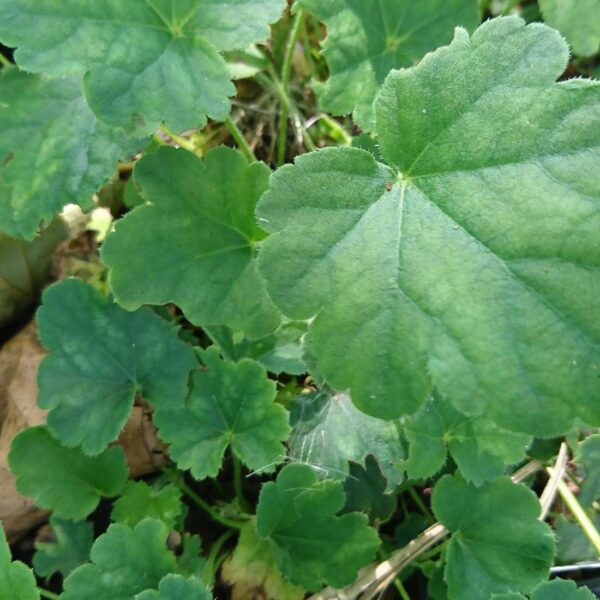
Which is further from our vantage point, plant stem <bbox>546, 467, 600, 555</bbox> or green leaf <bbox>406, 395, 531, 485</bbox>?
plant stem <bbox>546, 467, 600, 555</bbox>

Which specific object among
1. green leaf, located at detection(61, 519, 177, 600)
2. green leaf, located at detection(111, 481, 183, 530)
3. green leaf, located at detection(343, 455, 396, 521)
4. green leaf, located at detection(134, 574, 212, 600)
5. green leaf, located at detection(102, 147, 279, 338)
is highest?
green leaf, located at detection(102, 147, 279, 338)

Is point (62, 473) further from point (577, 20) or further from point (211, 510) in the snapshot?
point (577, 20)

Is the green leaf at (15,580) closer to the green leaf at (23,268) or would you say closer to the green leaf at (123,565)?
the green leaf at (123,565)

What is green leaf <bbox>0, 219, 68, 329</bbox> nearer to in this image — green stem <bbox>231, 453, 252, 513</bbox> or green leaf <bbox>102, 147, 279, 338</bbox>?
green leaf <bbox>102, 147, 279, 338</bbox>

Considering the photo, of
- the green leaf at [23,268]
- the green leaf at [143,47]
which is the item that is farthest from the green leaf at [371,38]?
the green leaf at [23,268]

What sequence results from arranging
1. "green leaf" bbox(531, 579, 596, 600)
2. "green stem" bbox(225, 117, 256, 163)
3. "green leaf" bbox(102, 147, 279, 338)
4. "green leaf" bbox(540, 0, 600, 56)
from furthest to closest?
"green leaf" bbox(540, 0, 600, 56) → "green stem" bbox(225, 117, 256, 163) → "green leaf" bbox(102, 147, 279, 338) → "green leaf" bbox(531, 579, 596, 600)

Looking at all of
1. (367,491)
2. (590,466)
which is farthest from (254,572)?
(590,466)

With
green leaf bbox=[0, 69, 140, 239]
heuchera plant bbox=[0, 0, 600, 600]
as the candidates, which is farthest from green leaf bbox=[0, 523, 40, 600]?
green leaf bbox=[0, 69, 140, 239]
